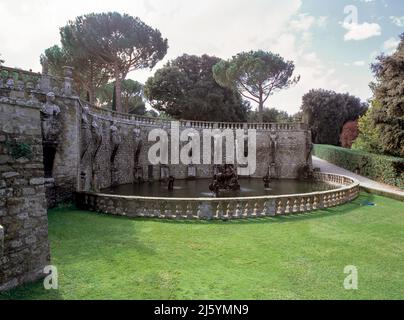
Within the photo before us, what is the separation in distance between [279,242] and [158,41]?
100ft

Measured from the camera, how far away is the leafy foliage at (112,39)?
3111cm

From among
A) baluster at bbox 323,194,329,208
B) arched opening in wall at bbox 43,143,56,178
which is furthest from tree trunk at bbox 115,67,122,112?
baluster at bbox 323,194,329,208

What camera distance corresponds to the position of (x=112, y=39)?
31656mm

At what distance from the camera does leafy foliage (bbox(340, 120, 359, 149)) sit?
1780 inches

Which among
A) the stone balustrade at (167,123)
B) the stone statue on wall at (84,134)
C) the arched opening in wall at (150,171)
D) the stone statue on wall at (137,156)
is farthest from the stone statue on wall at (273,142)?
the stone statue on wall at (84,134)

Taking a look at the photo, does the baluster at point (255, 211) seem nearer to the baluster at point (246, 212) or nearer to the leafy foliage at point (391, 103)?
the baluster at point (246, 212)

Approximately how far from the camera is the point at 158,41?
113 feet

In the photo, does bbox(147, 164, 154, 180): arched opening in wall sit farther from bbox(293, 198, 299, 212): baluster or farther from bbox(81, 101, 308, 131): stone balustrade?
bbox(293, 198, 299, 212): baluster

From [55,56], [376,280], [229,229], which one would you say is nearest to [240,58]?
[55,56]

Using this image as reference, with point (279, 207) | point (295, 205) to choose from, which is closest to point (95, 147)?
point (279, 207)

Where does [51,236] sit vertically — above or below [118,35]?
below

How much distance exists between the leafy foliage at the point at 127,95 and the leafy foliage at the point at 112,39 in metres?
16.8

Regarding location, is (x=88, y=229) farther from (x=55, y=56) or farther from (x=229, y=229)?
(x=55, y=56)

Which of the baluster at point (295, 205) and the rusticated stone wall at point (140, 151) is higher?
the rusticated stone wall at point (140, 151)
